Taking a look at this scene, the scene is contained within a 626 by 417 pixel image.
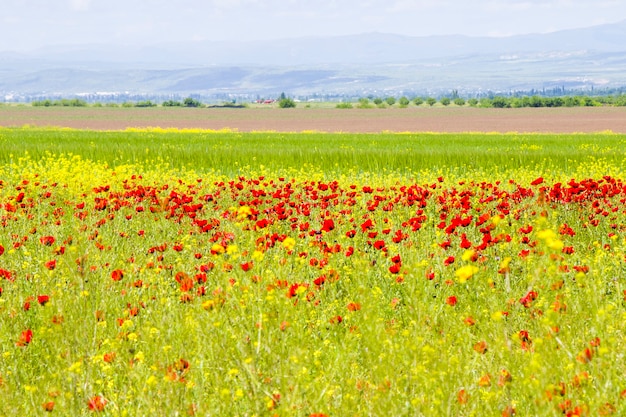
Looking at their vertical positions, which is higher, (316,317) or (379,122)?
(379,122)

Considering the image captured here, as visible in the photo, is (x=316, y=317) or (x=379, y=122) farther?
(x=379, y=122)

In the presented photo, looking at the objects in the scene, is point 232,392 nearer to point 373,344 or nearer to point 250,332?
point 250,332

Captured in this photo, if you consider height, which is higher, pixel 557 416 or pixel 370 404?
pixel 557 416

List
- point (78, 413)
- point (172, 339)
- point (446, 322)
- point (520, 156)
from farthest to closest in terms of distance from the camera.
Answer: point (520, 156) → point (446, 322) → point (172, 339) → point (78, 413)

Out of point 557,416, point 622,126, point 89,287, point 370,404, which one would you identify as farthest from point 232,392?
point 622,126

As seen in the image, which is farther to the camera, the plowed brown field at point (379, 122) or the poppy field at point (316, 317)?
the plowed brown field at point (379, 122)

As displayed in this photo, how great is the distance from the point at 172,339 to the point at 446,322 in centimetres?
207

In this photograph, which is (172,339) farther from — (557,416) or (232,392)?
(557,416)

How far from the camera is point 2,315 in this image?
19.4 feet

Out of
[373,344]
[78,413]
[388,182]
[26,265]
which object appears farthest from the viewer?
[388,182]

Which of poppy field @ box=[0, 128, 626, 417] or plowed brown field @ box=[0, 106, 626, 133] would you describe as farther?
plowed brown field @ box=[0, 106, 626, 133]

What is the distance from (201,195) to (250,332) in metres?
9.05

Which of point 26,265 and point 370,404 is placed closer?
point 370,404

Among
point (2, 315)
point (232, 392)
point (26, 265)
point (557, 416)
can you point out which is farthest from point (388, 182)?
point (557, 416)
